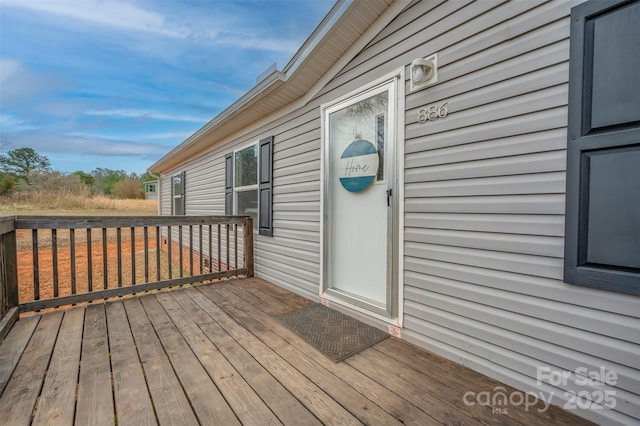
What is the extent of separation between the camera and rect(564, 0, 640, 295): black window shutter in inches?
47.5

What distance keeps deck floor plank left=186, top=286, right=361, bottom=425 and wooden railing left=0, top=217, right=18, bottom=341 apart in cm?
170

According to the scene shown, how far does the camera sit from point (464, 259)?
5.99 feet

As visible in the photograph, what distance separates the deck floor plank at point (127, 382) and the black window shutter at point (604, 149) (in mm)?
2230

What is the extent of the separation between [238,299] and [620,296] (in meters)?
3.03

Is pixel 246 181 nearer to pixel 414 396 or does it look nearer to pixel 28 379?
pixel 28 379

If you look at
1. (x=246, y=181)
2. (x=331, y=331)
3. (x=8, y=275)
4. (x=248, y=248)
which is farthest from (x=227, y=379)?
(x=246, y=181)

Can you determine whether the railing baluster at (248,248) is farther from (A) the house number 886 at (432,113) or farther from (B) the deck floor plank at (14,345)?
(A) the house number 886 at (432,113)

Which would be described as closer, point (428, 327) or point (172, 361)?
point (172, 361)

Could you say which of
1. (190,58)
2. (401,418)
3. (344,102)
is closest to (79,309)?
(401,418)

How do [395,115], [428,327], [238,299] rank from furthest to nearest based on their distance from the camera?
[238,299]
[395,115]
[428,327]

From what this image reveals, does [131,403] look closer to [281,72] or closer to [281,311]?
[281,311]

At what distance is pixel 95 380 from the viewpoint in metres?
1.63

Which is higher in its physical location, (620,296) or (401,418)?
(620,296)

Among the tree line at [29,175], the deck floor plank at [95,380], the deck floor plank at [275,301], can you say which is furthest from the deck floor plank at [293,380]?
the tree line at [29,175]
